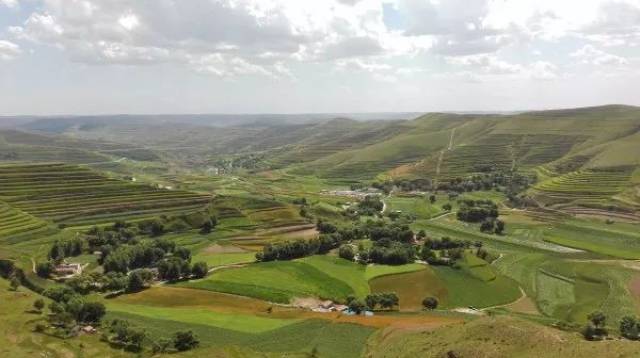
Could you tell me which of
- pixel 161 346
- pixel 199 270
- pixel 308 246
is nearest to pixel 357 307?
pixel 161 346

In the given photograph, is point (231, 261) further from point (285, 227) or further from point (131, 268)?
point (285, 227)

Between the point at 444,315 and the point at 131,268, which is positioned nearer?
the point at 444,315

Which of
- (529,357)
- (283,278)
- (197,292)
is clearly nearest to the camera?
(529,357)

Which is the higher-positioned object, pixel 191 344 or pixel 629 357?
pixel 629 357

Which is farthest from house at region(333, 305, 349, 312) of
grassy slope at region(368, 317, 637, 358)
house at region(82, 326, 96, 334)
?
house at region(82, 326, 96, 334)

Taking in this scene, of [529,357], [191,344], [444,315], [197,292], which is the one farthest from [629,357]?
[197,292]

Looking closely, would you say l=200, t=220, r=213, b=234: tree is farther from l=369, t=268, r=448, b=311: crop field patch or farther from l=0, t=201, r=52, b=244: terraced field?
l=369, t=268, r=448, b=311: crop field patch

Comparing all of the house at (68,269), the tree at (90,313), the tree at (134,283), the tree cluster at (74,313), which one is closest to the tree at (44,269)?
the house at (68,269)

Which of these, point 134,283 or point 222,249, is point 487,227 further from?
point 134,283

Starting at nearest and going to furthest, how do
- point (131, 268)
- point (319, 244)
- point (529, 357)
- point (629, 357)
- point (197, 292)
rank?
point (629, 357) < point (529, 357) < point (197, 292) < point (131, 268) < point (319, 244)

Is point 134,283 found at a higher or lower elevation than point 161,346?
lower
